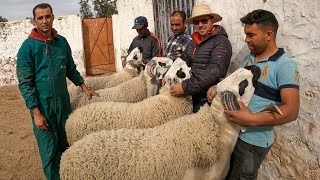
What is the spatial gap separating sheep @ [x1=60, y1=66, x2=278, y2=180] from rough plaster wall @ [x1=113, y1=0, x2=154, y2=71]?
601 cm

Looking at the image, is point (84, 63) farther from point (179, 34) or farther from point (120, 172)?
point (120, 172)

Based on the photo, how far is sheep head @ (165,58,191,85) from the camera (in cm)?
339

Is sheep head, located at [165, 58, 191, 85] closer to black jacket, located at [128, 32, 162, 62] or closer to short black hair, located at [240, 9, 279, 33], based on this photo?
short black hair, located at [240, 9, 279, 33]

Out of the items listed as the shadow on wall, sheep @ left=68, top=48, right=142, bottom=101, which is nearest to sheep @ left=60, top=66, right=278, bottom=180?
sheep @ left=68, top=48, right=142, bottom=101

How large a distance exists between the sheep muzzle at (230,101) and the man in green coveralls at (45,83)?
2.05 m

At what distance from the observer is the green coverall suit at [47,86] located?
10.7ft

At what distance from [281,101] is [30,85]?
2.55m

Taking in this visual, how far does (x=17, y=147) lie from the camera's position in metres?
5.73

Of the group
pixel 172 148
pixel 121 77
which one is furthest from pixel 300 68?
pixel 121 77

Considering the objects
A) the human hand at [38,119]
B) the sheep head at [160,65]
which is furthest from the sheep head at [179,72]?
the human hand at [38,119]

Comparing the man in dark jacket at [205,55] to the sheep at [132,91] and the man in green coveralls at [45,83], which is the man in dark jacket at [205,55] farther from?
the man in green coveralls at [45,83]

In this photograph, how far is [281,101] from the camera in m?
2.18

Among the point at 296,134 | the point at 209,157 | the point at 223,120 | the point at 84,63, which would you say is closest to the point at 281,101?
the point at 223,120

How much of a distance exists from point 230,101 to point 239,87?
0.16 metres
